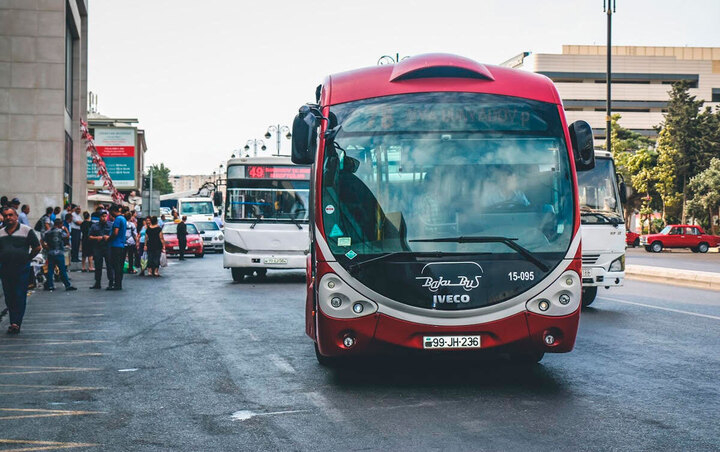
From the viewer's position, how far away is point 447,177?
311 inches

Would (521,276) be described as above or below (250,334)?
above

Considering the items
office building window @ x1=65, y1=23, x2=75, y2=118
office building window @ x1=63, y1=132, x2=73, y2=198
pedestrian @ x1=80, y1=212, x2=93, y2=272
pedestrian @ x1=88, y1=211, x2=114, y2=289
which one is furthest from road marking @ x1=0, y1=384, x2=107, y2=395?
office building window @ x1=65, y1=23, x2=75, y2=118

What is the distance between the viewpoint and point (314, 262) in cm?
815

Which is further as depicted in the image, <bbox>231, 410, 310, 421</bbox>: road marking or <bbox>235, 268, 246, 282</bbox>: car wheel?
<bbox>235, 268, 246, 282</bbox>: car wheel

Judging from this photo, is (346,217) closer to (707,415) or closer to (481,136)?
(481,136)

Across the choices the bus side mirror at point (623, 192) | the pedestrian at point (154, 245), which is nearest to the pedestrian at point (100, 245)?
the pedestrian at point (154, 245)

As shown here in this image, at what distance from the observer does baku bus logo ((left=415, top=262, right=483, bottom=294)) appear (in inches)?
298

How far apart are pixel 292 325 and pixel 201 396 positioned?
520cm

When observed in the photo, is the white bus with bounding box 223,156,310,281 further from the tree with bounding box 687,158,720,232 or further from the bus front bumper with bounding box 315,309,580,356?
the tree with bounding box 687,158,720,232

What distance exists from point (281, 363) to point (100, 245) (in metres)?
12.5

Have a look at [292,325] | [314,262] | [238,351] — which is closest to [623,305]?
[292,325]

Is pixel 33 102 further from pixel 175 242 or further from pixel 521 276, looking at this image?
pixel 521 276

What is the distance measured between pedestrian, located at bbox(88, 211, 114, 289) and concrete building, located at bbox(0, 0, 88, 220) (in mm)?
Result: 16396

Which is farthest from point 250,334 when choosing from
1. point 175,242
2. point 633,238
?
point 633,238
